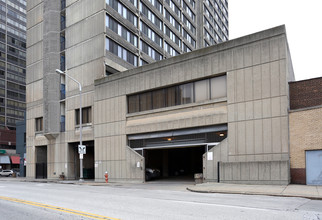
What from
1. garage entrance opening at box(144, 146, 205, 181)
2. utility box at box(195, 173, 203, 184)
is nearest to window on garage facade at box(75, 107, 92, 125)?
garage entrance opening at box(144, 146, 205, 181)

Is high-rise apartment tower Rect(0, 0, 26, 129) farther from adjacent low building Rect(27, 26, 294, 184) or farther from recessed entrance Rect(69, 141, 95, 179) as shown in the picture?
adjacent low building Rect(27, 26, 294, 184)

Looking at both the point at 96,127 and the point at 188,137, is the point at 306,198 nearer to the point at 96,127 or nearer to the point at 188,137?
the point at 188,137

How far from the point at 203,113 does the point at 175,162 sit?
15.0 m

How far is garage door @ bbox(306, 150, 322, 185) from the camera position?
18.0 m

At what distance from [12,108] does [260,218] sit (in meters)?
92.6

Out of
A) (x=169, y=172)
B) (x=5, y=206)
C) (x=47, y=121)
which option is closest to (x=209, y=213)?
(x=5, y=206)

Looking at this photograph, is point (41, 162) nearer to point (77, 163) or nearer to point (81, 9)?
point (77, 163)

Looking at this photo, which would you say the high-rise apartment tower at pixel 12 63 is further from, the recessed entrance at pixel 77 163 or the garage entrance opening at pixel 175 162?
the garage entrance opening at pixel 175 162

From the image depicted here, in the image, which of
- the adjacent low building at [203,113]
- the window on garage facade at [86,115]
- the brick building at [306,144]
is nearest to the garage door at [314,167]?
the brick building at [306,144]

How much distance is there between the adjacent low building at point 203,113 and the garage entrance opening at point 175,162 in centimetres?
22

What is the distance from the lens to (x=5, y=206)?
11.8 metres

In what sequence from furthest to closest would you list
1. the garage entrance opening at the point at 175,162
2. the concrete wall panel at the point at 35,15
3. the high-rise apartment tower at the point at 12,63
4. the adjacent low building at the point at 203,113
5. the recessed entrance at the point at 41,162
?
1. the high-rise apartment tower at the point at 12,63
2. the concrete wall panel at the point at 35,15
3. the recessed entrance at the point at 41,162
4. the garage entrance opening at the point at 175,162
5. the adjacent low building at the point at 203,113

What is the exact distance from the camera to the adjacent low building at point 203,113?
63.3 feet

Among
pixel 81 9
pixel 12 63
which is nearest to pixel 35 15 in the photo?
pixel 81 9
